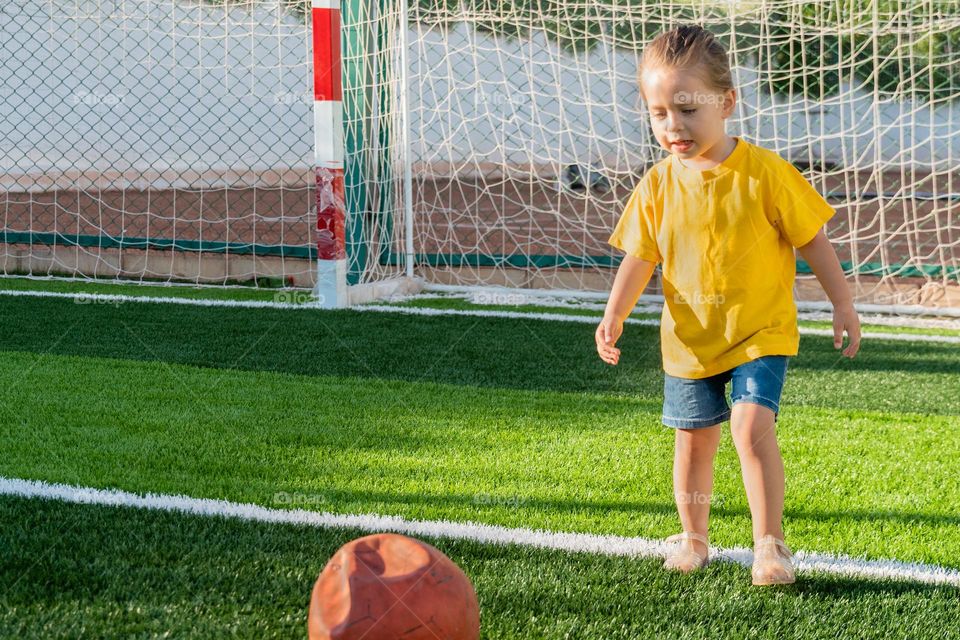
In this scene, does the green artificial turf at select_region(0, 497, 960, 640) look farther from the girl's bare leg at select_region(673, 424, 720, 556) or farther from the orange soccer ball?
the orange soccer ball

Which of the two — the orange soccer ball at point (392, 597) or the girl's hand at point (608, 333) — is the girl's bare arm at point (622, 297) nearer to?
the girl's hand at point (608, 333)

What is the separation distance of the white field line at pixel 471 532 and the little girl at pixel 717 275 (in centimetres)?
10

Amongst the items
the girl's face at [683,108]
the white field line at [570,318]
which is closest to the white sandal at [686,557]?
the girl's face at [683,108]

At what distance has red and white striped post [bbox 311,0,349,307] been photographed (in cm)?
636

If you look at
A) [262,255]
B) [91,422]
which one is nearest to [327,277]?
[262,255]

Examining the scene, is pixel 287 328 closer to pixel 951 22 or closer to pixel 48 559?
pixel 48 559

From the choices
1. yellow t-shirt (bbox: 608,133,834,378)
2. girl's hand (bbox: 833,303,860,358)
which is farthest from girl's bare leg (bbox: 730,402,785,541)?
girl's hand (bbox: 833,303,860,358)

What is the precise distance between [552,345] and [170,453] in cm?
256

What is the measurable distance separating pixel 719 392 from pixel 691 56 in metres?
0.75

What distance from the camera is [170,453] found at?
3252 mm

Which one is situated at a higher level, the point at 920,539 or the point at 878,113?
the point at 878,113

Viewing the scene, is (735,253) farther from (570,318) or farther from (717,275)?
(570,318)

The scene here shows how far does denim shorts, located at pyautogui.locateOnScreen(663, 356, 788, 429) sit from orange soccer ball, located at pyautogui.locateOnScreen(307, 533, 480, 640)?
0.83 metres

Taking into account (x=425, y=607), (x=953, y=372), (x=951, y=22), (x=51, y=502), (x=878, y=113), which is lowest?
(x=953, y=372)
